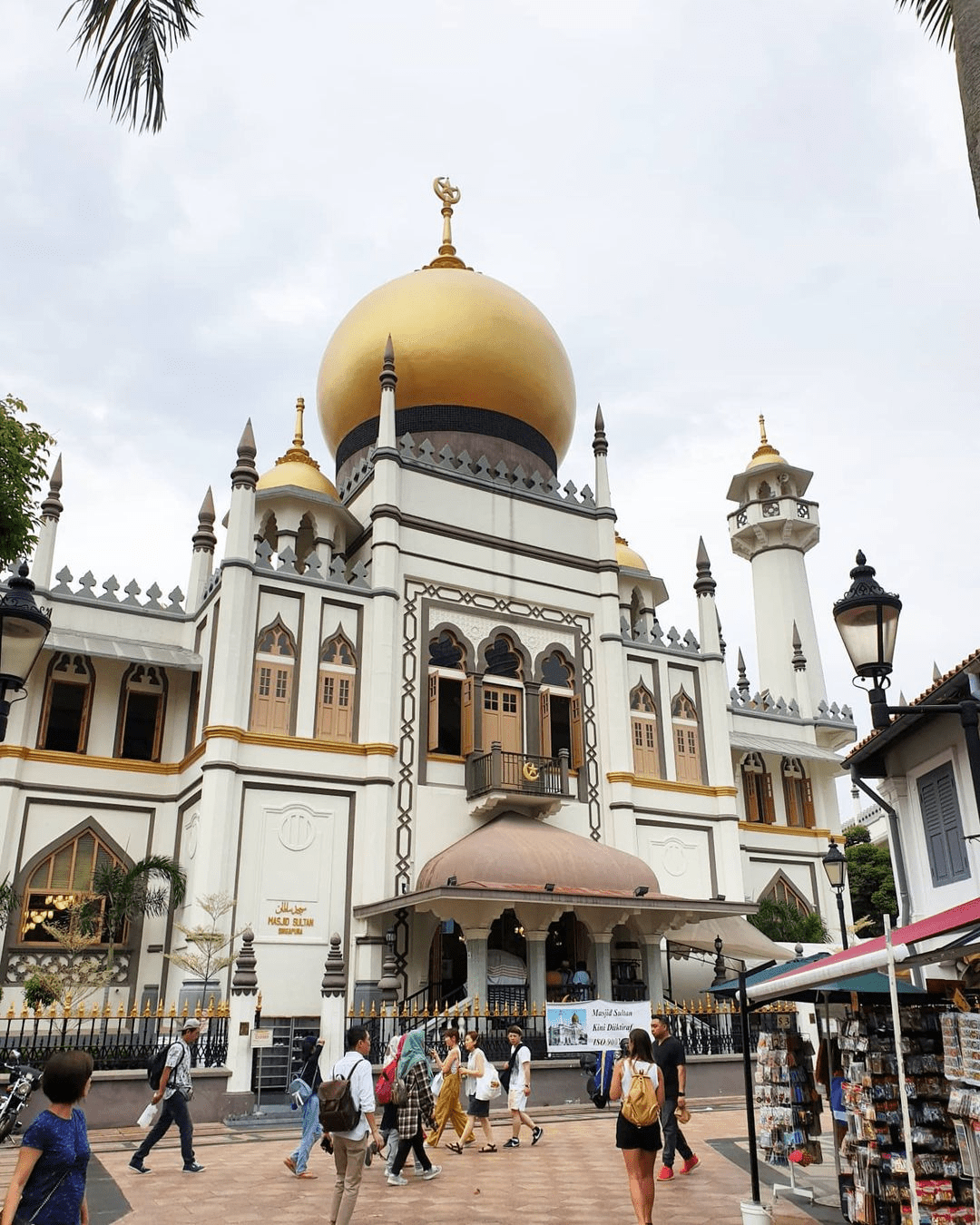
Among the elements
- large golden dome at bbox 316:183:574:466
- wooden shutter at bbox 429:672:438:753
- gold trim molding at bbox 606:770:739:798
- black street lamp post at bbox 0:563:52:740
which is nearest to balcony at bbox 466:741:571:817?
wooden shutter at bbox 429:672:438:753

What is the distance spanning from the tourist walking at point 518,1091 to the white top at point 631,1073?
167 inches

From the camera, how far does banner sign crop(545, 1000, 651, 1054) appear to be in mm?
15492

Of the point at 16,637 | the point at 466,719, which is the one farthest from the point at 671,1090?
the point at 466,719

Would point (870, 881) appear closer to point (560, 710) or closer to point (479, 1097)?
point (560, 710)

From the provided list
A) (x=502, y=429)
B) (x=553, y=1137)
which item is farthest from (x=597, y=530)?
(x=553, y=1137)

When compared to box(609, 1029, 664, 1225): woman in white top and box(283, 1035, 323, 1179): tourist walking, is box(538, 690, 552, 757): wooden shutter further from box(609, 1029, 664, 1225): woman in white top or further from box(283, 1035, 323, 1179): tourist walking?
box(609, 1029, 664, 1225): woman in white top

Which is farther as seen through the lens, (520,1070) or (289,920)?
(289,920)

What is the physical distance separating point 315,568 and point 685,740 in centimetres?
911

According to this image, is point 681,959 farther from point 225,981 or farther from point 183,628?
point 183,628

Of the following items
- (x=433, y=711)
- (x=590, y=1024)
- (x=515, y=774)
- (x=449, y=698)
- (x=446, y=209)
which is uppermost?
(x=446, y=209)

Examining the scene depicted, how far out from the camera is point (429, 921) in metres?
19.2

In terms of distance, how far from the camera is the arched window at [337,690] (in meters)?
19.8

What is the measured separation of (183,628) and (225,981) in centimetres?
741

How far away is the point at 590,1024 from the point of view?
15531 millimetres
